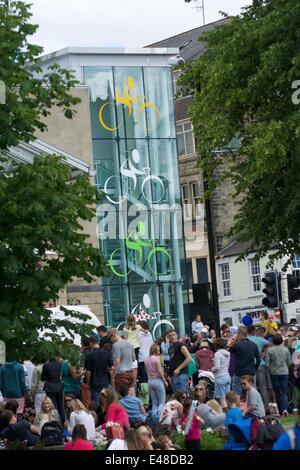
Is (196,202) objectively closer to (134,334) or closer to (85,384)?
(134,334)

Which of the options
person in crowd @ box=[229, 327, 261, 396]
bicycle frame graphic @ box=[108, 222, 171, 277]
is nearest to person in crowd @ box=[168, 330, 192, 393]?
person in crowd @ box=[229, 327, 261, 396]

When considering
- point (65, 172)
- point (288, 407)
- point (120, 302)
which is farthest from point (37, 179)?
point (120, 302)

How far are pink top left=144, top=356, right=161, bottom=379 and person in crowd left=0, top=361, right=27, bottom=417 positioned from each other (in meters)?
2.27

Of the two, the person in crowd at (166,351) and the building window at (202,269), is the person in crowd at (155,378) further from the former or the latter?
the building window at (202,269)

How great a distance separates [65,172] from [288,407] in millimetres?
8006

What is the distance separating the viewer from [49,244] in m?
22.9

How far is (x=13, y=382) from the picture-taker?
2700 centimetres

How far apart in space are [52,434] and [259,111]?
62.5 ft

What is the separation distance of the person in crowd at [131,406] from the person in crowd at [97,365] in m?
2.10

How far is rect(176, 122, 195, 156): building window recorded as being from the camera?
7738 cm

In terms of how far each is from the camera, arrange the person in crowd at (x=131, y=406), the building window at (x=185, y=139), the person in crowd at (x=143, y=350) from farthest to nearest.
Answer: the building window at (x=185, y=139) < the person in crowd at (x=143, y=350) < the person in crowd at (x=131, y=406)

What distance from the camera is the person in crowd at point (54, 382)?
27266mm

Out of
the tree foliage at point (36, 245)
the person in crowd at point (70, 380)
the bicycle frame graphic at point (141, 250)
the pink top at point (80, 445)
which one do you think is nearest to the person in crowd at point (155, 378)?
the person in crowd at point (70, 380)

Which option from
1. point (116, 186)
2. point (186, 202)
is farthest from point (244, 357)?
point (186, 202)
